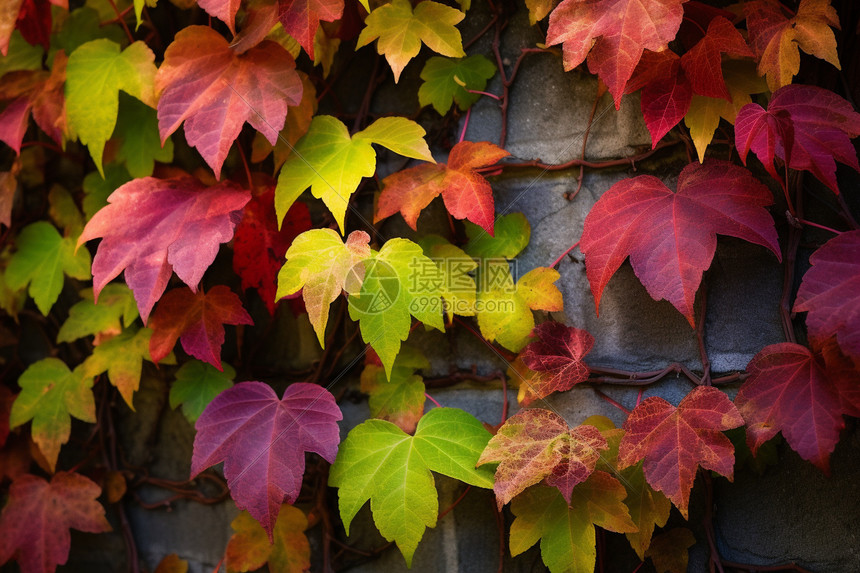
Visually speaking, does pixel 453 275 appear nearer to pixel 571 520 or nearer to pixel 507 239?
pixel 507 239

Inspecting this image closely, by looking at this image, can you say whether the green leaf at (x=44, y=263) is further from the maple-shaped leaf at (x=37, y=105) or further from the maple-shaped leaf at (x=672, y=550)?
the maple-shaped leaf at (x=672, y=550)

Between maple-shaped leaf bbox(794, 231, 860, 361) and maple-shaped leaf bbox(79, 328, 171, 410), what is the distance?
4.14 ft

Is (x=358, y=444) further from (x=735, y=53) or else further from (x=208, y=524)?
(x=735, y=53)

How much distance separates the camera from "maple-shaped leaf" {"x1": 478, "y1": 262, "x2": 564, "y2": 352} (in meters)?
1.16

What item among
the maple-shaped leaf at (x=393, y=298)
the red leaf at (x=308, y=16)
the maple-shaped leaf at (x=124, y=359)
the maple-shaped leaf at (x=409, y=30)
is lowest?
the maple-shaped leaf at (x=124, y=359)

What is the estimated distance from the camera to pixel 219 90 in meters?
1.13

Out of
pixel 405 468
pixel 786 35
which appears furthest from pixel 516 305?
pixel 786 35

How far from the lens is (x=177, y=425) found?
1.50 meters

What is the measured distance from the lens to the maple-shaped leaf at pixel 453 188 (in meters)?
1.12

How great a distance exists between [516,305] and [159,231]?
71 cm

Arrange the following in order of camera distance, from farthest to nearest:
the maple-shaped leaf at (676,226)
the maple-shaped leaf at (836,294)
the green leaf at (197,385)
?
the green leaf at (197,385) → the maple-shaped leaf at (676,226) → the maple-shaped leaf at (836,294)

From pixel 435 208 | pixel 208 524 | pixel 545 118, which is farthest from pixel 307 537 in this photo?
pixel 545 118

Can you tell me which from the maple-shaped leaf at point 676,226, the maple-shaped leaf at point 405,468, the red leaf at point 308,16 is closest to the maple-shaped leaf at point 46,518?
the maple-shaped leaf at point 405,468

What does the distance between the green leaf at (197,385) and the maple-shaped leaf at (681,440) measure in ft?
2.85
